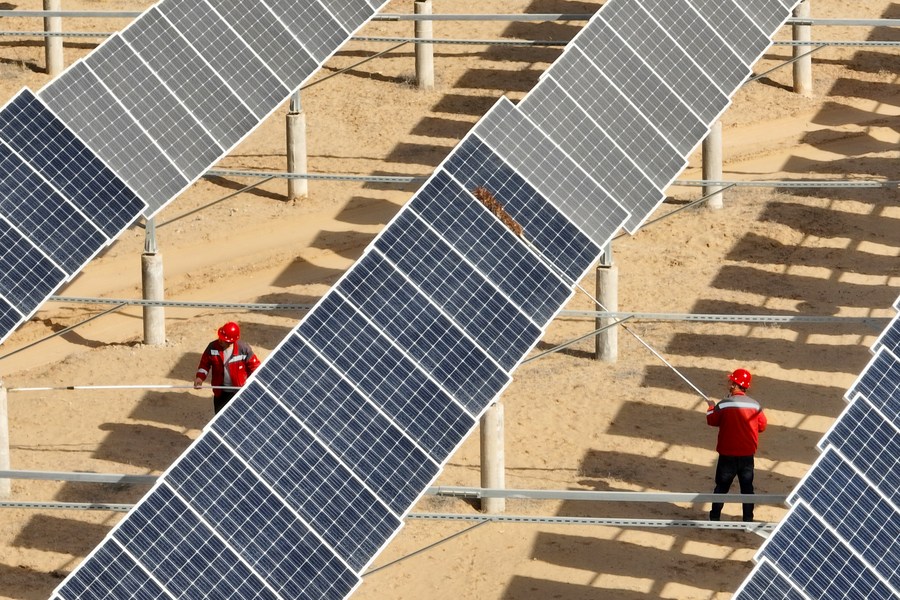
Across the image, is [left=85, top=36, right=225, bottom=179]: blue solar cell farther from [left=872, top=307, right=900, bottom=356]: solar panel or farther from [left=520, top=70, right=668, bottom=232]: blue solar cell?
[left=872, top=307, right=900, bottom=356]: solar panel

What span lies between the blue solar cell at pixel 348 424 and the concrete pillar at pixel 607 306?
739cm

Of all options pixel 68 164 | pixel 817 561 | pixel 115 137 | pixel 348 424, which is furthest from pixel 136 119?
pixel 817 561

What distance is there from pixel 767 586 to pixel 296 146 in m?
14.9

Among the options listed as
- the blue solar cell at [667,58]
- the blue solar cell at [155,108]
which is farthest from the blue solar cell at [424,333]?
the blue solar cell at [667,58]

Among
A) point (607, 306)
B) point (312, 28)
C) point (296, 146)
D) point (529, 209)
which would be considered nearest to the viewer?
point (529, 209)

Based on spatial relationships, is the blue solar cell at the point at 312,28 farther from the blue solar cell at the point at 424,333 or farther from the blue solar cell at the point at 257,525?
the blue solar cell at the point at 257,525

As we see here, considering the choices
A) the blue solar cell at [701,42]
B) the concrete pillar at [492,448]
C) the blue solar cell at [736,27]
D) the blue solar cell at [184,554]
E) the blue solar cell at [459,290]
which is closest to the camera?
the blue solar cell at [184,554]

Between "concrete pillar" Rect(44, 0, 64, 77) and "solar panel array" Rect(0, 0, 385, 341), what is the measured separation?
27.5 ft

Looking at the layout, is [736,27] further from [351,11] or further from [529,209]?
[529,209]

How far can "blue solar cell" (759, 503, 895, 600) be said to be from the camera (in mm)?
16594

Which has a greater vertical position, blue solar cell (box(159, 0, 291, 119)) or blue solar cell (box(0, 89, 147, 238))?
blue solar cell (box(159, 0, 291, 119))

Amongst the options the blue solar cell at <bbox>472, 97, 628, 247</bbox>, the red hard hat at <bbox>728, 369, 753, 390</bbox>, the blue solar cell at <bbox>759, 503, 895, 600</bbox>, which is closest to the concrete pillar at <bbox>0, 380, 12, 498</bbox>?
the blue solar cell at <bbox>472, 97, 628, 247</bbox>

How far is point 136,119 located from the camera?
23141 mm

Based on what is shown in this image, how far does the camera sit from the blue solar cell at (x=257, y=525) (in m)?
16.5
